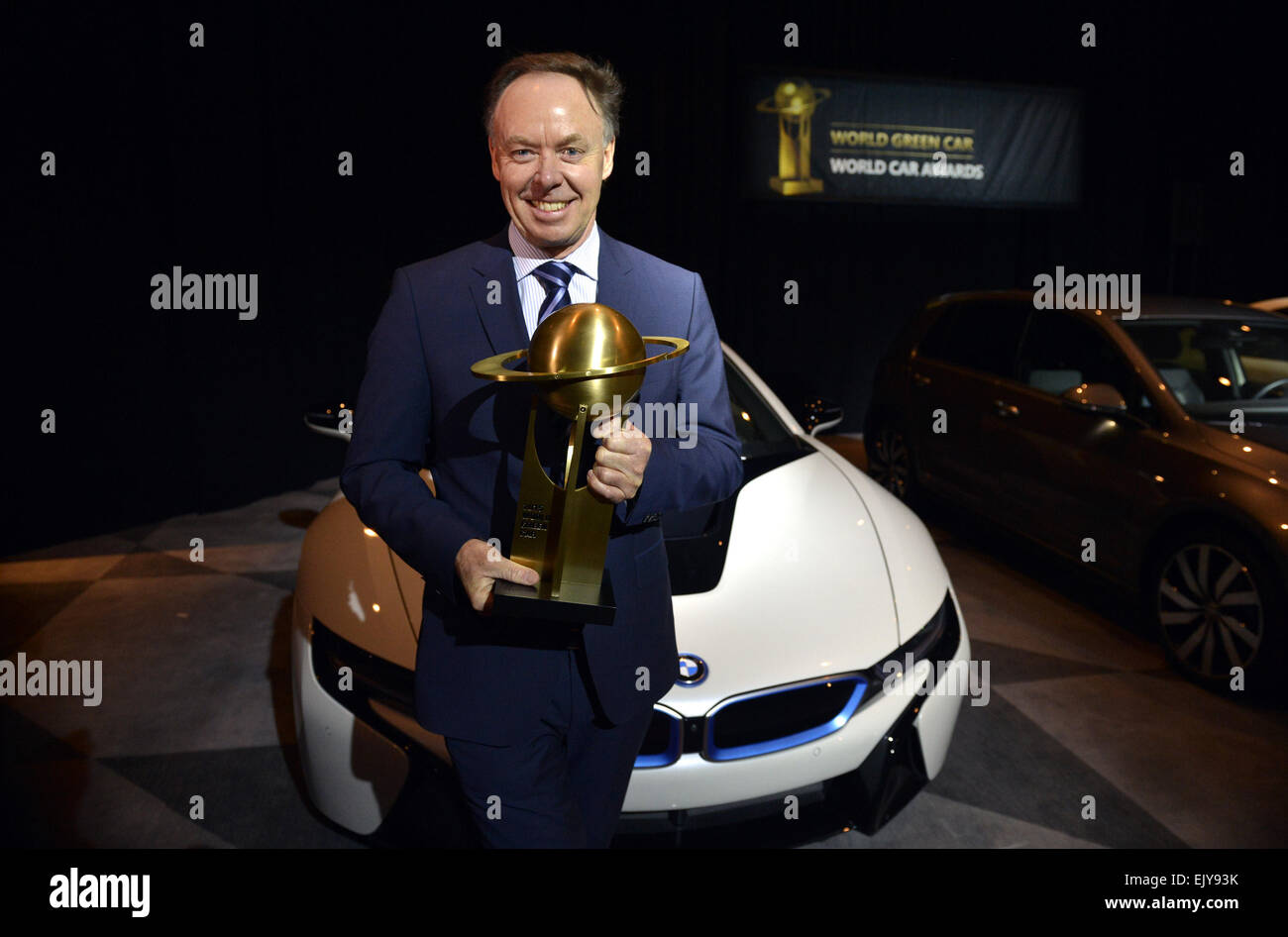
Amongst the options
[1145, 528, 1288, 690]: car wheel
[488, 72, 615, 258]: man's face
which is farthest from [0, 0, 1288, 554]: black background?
[488, 72, 615, 258]: man's face

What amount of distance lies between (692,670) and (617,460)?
947mm

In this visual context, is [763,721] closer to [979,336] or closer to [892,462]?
[979,336]

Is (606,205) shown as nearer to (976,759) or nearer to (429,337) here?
(976,759)

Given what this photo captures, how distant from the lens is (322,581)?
206cm

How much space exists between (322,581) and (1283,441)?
10.2 feet

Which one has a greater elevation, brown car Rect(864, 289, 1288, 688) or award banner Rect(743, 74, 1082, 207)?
award banner Rect(743, 74, 1082, 207)

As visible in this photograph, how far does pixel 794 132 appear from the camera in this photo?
24.5 feet

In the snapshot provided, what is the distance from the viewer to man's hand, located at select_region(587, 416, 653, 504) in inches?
33.6

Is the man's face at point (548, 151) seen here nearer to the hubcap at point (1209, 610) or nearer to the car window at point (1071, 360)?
the hubcap at point (1209, 610)

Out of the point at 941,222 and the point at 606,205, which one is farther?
the point at 941,222

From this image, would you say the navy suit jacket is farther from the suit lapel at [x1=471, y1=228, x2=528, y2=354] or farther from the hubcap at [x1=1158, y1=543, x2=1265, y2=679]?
the hubcap at [x1=1158, y1=543, x2=1265, y2=679]

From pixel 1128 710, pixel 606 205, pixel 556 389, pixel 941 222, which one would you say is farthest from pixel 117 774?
pixel 941 222

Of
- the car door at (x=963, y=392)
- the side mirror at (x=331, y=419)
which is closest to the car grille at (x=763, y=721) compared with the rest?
the side mirror at (x=331, y=419)

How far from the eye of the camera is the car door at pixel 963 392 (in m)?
4.27
